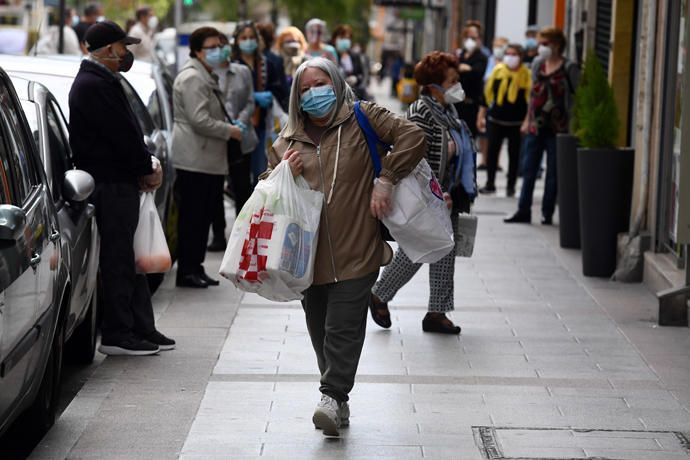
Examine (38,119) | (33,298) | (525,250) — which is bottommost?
(525,250)

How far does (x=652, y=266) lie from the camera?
11.0 m

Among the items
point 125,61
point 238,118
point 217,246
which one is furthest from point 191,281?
point 125,61

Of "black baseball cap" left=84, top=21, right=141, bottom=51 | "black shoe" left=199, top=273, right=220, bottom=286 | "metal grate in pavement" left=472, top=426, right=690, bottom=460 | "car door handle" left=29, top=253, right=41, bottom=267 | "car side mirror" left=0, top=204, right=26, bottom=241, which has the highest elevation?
"black baseball cap" left=84, top=21, right=141, bottom=51

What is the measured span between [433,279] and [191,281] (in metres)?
2.31

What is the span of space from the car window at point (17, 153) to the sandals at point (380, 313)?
118 inches

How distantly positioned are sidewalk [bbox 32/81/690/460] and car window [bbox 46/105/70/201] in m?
1.00

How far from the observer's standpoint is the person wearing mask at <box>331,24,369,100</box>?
861 inches

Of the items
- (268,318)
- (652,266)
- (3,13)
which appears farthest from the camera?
(3,13)

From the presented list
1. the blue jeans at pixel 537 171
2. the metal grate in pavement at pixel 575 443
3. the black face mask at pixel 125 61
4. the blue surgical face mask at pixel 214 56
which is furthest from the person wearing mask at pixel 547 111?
the metal grate in pavement at pixel 575 443

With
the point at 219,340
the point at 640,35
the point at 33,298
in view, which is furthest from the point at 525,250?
the point at 33,298

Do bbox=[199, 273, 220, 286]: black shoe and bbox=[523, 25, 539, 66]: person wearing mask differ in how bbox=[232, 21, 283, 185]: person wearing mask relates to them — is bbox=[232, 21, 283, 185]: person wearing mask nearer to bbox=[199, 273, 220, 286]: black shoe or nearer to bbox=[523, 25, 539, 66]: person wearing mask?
bbox=[199, 273, 220, 286]: black shoe

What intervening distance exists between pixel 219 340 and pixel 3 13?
187 ft

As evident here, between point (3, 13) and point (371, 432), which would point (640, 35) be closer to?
point (371, 432)

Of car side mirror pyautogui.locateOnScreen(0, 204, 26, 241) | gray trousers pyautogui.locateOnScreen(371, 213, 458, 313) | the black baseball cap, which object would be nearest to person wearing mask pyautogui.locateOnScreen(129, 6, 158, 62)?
gray trousers pyautogui.locateOnScreen(371, 213, 458, 313)
